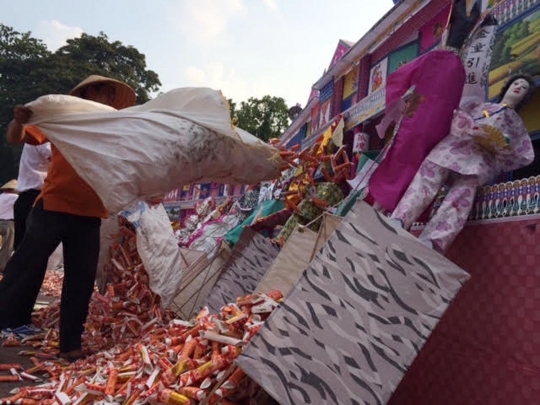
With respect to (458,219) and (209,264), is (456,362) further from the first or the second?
(209,264)

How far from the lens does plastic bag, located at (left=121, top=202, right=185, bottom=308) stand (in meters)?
3.78

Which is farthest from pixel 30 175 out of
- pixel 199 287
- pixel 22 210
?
pixel 199 287

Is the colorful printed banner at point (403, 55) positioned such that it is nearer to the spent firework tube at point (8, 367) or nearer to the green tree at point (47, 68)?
the spent firework tube at point (8, 367)

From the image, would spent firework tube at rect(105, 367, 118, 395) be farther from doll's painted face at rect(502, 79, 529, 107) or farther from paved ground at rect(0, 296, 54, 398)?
doll's painted face at rect(502, 79, 529, 107)

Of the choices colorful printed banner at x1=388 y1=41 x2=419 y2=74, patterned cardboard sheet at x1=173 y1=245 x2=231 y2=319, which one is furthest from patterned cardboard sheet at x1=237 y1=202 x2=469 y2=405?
colorful printed banner at x1=388 y1=41 x2=419 y2=74

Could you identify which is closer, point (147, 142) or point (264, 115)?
point (147, 142)

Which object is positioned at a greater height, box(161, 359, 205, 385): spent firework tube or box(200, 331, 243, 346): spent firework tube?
box(200, 331, 243, 346): spent firework tube

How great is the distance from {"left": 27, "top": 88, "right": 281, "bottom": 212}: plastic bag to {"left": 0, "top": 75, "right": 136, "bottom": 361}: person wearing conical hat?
41 centimetres

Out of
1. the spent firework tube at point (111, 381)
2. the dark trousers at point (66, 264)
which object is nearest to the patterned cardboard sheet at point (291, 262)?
the spent firework tube at point (111, 381)

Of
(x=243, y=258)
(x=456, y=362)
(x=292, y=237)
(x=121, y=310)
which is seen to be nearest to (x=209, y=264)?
(x=243, y=258)

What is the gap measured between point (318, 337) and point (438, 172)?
942mm

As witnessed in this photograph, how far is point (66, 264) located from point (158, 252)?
803 mm

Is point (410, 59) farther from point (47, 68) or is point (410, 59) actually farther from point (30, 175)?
point (47, 68)

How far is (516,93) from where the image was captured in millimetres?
2244
